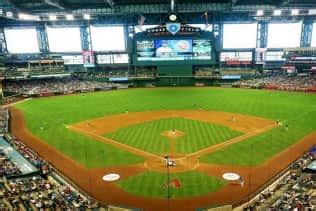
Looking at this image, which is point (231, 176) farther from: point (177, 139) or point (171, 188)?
point (177, 139)

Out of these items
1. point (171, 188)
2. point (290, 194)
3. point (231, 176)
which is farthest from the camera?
point (231, 176)

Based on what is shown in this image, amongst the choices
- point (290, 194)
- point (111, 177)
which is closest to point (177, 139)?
point (111, 177)

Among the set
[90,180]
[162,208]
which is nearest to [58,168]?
[90,180]

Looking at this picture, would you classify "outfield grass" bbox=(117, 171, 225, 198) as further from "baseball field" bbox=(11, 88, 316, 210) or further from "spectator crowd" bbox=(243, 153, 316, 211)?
"spectator crowd" bbox=(243, 153, 316, 211)

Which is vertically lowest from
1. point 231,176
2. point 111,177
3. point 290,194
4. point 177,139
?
point 111,177

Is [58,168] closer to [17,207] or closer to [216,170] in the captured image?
[17,207]

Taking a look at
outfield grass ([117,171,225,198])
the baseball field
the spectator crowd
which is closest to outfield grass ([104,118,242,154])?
the baseball field
